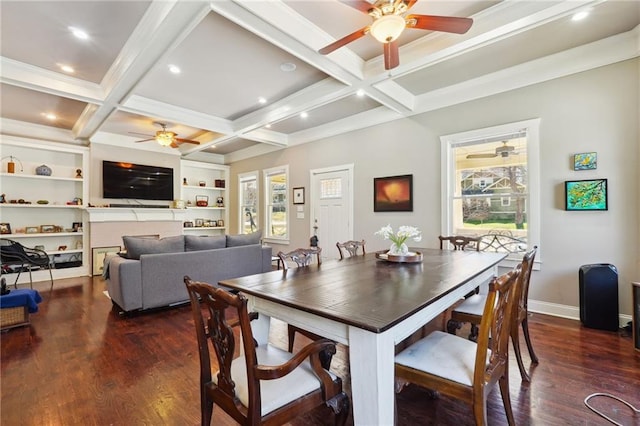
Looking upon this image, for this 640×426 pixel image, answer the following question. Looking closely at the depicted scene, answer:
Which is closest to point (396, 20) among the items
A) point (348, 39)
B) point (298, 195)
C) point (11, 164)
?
point (348, 39)

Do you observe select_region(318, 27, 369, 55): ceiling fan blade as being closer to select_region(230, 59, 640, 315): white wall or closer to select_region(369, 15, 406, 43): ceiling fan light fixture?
select_region(369, 15, 406, 43): ceiling fan light fixture

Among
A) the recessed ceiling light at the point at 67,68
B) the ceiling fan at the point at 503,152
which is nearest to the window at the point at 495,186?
the ceiling fan at the point at 503,152

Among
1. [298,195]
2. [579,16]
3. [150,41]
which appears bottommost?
[298,195]

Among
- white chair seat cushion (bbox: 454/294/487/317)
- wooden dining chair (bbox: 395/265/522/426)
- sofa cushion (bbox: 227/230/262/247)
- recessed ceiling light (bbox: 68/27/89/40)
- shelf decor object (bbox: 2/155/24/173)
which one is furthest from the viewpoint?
shelf decor object (bbox: 2/155/24/173)

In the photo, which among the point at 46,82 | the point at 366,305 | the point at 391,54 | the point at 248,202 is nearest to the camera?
the point at 366,305

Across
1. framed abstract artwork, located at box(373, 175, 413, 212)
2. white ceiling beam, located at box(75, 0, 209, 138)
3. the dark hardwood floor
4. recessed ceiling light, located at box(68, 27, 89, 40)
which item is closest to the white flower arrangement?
the dark hardwood floor

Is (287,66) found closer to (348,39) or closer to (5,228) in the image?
(348,39)

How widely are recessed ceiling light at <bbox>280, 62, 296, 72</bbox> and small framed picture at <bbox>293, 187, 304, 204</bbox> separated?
3013 millimetres

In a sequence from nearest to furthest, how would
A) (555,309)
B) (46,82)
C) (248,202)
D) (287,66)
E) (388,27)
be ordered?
(388,27) < (555,309) < (287,66) < (46,82) < (248,202)

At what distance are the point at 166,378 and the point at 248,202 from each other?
6.09 m

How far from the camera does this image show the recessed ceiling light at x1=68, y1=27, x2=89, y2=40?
2922 millimetres

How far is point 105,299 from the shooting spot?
435 cm

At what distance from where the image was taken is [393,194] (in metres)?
4.88

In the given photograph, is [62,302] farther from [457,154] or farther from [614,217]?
[614,217]
